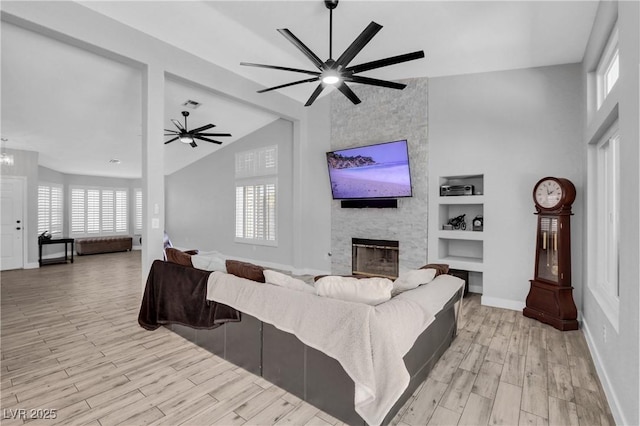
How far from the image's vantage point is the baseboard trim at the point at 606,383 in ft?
6.01

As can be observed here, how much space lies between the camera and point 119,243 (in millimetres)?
9695

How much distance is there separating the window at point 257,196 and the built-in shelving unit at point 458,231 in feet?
11.7

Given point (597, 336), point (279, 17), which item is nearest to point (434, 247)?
point (597, 336)

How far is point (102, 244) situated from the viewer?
365 inches

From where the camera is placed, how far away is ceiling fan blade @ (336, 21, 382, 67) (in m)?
2.48

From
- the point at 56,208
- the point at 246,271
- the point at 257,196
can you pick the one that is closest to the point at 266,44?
the point at 246,271

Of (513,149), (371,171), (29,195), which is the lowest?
(29,195)

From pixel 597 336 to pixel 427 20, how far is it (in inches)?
139

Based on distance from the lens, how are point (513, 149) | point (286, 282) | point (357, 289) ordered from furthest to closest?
point (513, 149), point (286, 282), point (357, 289)

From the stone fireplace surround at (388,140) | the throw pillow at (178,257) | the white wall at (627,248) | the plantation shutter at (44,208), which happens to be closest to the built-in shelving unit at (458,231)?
the stone fireplace surround at (388,140)

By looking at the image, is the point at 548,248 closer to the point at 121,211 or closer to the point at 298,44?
the point at 298,44

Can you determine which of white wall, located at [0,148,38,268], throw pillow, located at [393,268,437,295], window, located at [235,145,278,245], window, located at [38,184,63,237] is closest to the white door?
white wall, located at [0,148,38,268]

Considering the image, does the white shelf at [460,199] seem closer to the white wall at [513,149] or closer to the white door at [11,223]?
Answer: the white wall at [513,149]

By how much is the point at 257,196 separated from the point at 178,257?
169 inches
